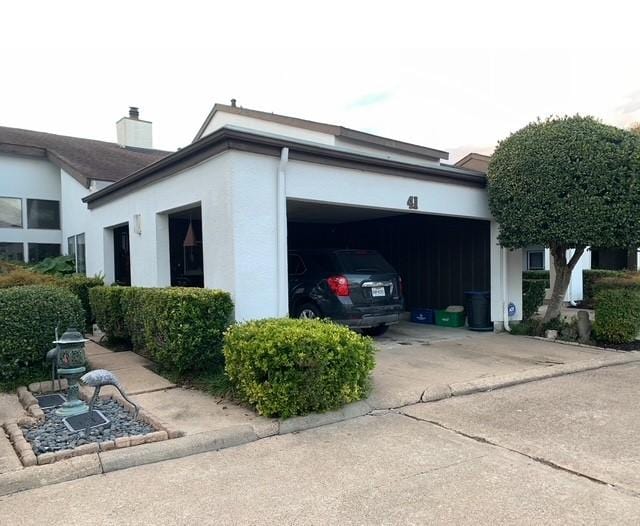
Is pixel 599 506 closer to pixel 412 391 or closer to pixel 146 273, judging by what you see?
pixel 412 391

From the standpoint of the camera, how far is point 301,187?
737cm

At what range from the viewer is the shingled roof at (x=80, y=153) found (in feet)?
47.8

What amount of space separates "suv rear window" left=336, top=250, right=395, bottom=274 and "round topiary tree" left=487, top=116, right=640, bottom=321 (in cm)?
254

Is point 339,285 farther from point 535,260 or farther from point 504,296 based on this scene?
point 535,260

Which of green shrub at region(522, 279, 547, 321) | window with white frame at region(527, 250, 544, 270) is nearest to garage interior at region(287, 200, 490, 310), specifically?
green shrub at region(522, 279, 547, 321)

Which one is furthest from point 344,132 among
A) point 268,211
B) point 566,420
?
point 566,420

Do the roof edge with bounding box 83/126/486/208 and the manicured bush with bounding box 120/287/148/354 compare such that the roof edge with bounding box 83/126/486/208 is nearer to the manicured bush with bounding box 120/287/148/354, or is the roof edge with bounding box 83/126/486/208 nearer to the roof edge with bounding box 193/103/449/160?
the manicured bush with bounding box 120/287/148/354

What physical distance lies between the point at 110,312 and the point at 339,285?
3918mm

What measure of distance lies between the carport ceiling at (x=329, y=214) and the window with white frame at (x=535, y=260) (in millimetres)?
7976

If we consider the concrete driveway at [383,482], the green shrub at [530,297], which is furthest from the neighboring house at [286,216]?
the concrete driveway at [383,482]

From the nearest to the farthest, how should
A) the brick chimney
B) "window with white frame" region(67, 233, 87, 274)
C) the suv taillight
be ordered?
the suv taillight, "window with white frame" region(67, 233, 87, 274), the brick chimney

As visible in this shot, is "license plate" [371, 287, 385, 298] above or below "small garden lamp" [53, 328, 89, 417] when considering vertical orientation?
above

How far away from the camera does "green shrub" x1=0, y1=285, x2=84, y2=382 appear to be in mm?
6188

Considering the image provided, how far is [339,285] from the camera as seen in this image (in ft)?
29.0
